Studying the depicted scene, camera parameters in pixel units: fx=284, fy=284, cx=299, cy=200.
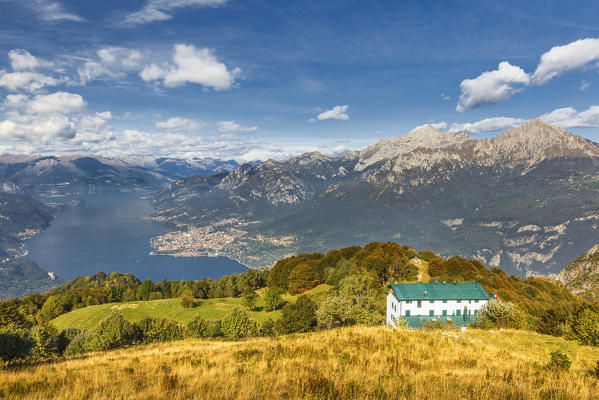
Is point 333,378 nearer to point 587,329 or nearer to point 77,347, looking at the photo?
point 587,329

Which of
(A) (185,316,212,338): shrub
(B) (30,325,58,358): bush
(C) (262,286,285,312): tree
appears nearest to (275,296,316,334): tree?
(A) (185,316,212,338): shrub

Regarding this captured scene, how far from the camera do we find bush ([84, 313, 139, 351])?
115 feet

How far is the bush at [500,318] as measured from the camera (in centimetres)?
4003

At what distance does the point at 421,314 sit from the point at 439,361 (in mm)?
55849

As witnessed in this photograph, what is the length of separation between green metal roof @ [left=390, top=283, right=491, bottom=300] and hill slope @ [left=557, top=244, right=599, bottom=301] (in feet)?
395

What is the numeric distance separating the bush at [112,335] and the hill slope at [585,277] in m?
188

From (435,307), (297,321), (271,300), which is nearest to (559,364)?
(297,321)

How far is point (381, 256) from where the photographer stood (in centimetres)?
9500

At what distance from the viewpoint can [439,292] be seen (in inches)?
2537

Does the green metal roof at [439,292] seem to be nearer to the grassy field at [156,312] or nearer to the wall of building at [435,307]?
the wall of building at [435,307]

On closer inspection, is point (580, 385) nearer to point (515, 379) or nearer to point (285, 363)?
point (515, 379)

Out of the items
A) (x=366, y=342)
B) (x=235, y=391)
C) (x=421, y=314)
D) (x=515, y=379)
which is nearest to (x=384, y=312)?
(x=421, y=314)

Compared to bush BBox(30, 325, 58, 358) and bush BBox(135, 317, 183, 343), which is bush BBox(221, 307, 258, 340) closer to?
bush BBox(135, 317, 183, 343)

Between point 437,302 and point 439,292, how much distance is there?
242 cm
